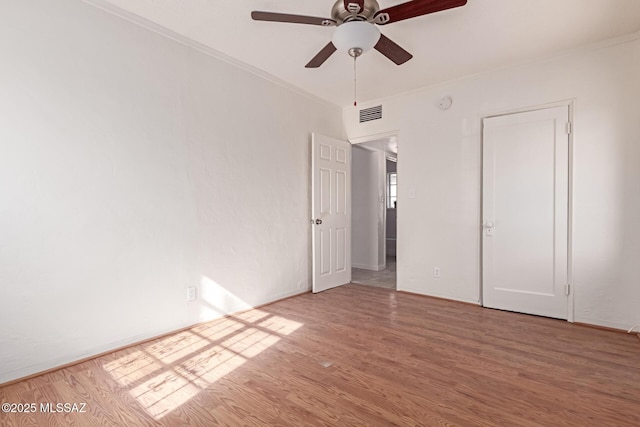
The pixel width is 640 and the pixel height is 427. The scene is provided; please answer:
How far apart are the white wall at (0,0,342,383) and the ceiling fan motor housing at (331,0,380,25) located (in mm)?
1595

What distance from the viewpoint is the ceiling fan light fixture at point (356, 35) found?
1892mm

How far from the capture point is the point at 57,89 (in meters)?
2.11

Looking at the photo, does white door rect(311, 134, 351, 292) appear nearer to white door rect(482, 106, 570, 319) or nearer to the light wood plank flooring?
the light wood plank flooring

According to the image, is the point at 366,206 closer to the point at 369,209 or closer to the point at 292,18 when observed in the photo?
the point at 369,209

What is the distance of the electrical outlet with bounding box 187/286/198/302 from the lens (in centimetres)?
283

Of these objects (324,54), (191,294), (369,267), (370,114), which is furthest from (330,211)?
(324,54)

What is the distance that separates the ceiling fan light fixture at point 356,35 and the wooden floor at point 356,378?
7.09 feet

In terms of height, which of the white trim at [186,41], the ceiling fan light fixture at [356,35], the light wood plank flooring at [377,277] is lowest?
the light wood plank flooring at [377,277]

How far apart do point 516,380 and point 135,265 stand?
2.90 metres

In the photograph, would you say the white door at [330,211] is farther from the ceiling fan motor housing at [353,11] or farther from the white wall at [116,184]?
the ceiling fan motor housing at [353,11]

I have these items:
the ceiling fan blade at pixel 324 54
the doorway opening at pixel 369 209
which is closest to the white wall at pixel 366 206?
the doorway opening at pixel 369 209

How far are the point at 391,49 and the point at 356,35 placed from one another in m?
0.46

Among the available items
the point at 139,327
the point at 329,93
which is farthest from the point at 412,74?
the point at 139,327

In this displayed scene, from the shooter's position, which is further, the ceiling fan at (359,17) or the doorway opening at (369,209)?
the doorway opening at (369,209)
